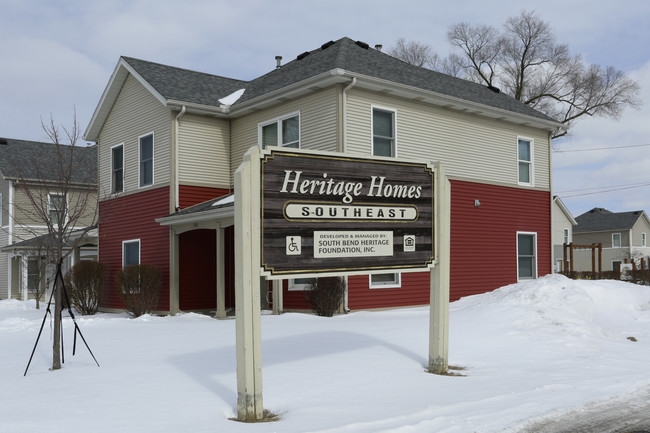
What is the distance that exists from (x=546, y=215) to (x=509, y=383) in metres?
15.8

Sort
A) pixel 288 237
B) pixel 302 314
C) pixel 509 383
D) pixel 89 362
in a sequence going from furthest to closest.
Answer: pixel 302 314 → pixel 89 362 → pixel 509 383 → pixel 288 237

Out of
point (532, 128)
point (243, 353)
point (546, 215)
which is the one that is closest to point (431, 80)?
point (532, 128)

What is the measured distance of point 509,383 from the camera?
8695 mm

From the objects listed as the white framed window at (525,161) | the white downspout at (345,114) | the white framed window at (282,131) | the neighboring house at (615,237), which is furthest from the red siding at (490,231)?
the neighboring house at (615,237)

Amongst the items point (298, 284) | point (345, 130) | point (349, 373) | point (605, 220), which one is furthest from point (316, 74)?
point (605, 220)

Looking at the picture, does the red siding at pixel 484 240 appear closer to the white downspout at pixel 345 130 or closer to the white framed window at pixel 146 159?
the white downspout at pixel 345 130

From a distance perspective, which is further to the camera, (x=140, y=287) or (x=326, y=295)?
(x=140, y=287)

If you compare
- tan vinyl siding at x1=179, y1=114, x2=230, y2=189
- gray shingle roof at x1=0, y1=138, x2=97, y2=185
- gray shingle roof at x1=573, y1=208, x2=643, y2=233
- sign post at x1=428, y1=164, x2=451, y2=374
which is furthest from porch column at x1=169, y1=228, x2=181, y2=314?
gray shingle roof at x1=573, y1=208, x2=643, y2=233

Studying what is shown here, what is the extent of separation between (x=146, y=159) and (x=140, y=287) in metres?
4.48

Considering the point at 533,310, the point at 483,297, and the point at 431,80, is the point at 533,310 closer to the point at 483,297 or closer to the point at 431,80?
the point at 483,297

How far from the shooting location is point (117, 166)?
2281cm

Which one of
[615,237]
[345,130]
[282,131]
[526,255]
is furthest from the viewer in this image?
[615,237]

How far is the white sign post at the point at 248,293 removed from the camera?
7.17 meters

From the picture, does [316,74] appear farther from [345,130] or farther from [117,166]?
[117,166]
